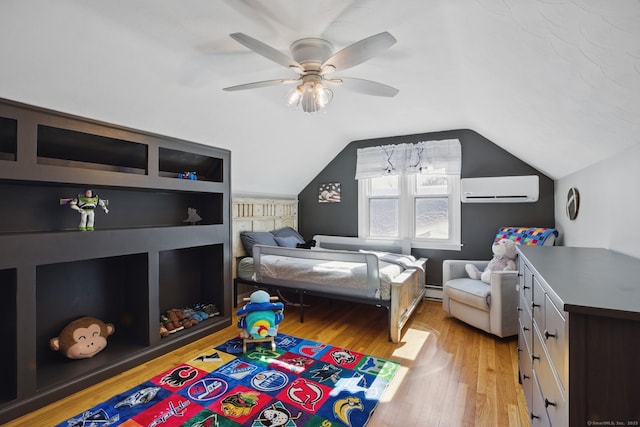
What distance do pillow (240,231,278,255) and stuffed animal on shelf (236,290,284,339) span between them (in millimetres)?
1279

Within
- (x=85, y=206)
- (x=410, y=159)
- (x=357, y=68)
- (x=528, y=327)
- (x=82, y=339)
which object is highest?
(x=357, y=68)

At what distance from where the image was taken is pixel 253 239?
3.90m

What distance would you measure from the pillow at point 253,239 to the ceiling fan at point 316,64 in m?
2.19

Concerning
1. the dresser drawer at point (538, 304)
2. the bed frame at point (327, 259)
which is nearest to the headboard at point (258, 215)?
the bed frame at point (327, 259)

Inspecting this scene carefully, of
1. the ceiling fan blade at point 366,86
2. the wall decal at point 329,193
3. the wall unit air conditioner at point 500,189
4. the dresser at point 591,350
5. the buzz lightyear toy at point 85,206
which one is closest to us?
the dresser at point 591,350

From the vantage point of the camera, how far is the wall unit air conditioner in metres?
3.46

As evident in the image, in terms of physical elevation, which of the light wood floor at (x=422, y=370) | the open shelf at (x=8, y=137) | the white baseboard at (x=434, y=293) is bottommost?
the light wood floor at (x=422, y=370)

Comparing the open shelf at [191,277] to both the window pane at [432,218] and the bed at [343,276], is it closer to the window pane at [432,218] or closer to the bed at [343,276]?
the bed at [343,276]

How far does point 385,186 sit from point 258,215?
196 cm

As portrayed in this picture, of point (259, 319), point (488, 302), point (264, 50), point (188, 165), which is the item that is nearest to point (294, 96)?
point (264, 50)

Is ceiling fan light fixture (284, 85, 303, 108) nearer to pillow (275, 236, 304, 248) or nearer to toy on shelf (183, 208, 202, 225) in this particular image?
toy on shelf (183, 208, 202, 225)

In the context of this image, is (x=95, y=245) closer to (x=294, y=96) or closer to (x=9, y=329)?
(x=9, y=329)

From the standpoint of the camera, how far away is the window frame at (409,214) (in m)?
4.01

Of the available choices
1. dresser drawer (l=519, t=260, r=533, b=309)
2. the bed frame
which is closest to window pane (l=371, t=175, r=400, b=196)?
the bed frame
